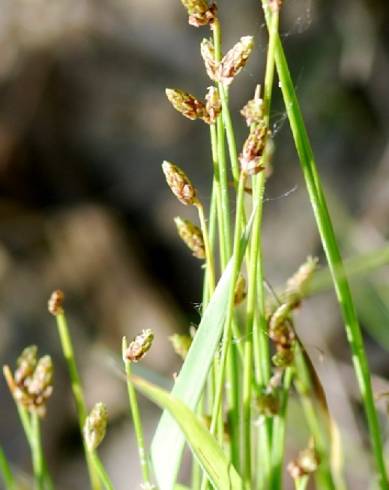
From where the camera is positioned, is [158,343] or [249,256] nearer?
[249,256]

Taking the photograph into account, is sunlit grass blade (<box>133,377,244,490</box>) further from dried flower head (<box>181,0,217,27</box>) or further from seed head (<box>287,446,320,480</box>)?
dried flower head (<box>181,0,217,27</box>)

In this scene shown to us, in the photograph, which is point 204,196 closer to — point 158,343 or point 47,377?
point 158,343

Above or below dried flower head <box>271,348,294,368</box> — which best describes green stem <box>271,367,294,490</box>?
below

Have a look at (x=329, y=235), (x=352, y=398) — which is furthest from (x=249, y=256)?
(x=352, y=398)

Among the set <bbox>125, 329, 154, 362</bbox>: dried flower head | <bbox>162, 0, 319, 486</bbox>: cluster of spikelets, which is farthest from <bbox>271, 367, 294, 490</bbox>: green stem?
<bbox>125, 329, 154, 362</bbox>: dried flower head

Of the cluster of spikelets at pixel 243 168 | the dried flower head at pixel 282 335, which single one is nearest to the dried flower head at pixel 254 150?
the cluster of spikelets at pixel 243 168

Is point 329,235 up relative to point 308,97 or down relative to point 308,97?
up
